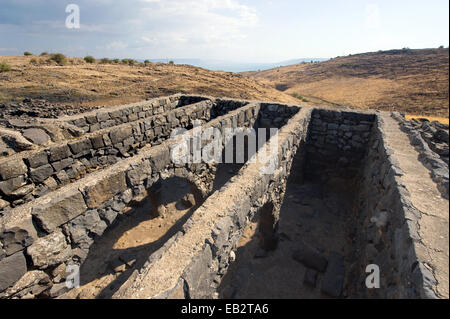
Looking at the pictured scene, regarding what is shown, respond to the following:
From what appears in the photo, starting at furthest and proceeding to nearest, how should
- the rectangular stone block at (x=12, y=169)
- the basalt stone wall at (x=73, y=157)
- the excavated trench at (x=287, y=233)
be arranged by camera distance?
the excavated trench at (x=287, y=233) → the basalt stone wall at (x=73, y=157) → the rectangular stone block at (x=12, y=169)

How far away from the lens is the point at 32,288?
345 centimetres

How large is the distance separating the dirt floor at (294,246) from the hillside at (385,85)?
14842mm

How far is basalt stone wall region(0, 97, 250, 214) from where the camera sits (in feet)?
16.2

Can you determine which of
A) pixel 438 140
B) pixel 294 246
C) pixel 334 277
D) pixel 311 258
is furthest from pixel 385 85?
pixel 334 277

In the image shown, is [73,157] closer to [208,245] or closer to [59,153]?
[59,153]

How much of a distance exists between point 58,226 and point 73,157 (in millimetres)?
3146

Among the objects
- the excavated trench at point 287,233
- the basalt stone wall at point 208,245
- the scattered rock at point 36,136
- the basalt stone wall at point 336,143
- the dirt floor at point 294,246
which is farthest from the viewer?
the basalt stone wall at point 336,143

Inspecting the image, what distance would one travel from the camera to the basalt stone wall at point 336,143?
802 cm

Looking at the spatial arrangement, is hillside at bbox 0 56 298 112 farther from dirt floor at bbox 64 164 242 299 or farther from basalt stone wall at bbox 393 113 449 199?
basalt stone wall at bbox 393 113 449 199

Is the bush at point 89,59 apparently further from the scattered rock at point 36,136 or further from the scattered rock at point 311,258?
the scattered rock at point 311,258

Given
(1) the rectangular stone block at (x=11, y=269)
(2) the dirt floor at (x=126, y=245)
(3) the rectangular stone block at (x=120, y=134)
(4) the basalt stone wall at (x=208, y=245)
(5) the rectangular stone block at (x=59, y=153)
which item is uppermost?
(3) the rectangular stone block at (x=120, y=134)

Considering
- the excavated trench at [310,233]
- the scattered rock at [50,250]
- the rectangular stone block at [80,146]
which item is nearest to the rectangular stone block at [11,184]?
the rectangular stone block at [80,146]

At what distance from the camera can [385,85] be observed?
26.9 meters
